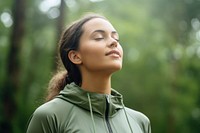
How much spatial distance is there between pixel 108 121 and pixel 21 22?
7.20 m

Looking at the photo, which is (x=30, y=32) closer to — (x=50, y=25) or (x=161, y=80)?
(x=50, y=25)

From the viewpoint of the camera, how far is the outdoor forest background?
9.60m

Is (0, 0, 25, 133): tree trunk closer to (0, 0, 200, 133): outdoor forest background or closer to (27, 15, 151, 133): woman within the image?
(0, 0, 200, 133): outdoor forest background

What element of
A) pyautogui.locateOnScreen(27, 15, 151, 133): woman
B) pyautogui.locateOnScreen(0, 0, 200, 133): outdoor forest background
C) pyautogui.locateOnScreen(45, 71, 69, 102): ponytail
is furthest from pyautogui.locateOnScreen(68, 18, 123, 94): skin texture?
pyautogui.locateOnScreen(0, 0, 200, 133): outdoor forest background

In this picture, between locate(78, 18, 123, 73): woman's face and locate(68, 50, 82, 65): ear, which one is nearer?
locate(78, 18, 123, 73): woman's face

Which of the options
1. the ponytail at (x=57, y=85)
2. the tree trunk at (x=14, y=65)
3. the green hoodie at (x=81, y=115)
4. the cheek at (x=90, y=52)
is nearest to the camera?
the green hoodie at (x=81, y=115)

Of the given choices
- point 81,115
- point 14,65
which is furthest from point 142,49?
point 81,115

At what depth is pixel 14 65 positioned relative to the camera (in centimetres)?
882

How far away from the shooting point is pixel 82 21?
218cm

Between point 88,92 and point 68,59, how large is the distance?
0.25 metres

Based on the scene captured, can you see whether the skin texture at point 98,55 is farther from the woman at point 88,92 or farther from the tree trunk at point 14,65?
the tree trunk at point 14,65

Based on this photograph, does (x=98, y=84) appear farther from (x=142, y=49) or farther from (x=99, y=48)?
(x=142, y=49)

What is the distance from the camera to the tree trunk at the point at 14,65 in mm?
8391

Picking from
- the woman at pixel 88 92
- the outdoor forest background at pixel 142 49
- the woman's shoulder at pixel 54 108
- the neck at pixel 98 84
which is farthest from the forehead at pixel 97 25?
the outdoor forest background at pixel 142 49
